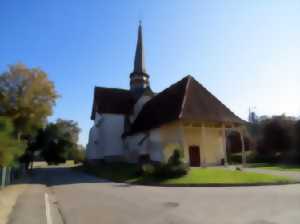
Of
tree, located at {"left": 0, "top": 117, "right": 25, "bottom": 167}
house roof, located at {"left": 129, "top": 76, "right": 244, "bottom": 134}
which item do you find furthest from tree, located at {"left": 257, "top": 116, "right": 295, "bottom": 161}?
tree, located at {"left": 0, "top": 117, "right": 25, "bottom": 167}

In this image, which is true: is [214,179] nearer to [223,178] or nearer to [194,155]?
[223,178]

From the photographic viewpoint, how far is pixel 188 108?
84.6ft

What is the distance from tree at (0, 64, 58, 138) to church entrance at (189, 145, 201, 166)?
1650 cm

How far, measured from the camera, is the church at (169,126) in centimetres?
2602

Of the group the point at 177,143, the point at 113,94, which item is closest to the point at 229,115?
the point at 177,143

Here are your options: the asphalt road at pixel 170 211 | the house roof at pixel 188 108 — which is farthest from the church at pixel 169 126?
the asphalt road at pixel 170 211

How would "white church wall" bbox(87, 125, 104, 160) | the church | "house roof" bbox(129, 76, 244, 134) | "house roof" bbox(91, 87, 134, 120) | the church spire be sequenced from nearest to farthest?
1. "house roof" bbox(129, 76, 244, 134)
2. the church
3. "house roof" bbox(91, 87, 134, 120)
4. "white church wall" bbox(87, 125, 104, 160)
5. the church spire

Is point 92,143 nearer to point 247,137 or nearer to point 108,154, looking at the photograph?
point 108,154

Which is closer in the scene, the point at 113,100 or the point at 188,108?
the point at 188,108

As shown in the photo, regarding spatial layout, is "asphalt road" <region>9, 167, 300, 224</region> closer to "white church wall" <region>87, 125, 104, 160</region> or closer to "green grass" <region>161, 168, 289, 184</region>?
"green grass" <region>161, 168, 289, 184</region>

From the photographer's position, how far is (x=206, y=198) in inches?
465

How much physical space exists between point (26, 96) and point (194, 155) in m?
19.1

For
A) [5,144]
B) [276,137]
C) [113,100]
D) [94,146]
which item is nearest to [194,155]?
[113,100]

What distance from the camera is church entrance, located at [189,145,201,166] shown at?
27.8 metres
